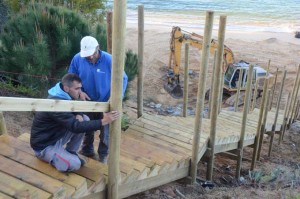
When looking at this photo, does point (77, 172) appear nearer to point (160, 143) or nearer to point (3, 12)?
point (160, 143)

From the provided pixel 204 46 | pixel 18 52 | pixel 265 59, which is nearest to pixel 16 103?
pixel 204 46

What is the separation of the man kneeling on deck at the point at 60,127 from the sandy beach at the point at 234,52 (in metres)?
10.7

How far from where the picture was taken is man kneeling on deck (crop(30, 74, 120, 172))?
344 centimetres

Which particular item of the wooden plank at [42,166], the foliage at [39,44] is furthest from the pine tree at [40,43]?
the wooden plank at [42,166]

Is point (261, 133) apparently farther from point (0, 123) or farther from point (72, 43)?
point (0, 123)

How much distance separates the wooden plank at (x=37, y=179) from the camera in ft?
10.5

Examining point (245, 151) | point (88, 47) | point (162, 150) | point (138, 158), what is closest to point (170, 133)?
point (162, 150)

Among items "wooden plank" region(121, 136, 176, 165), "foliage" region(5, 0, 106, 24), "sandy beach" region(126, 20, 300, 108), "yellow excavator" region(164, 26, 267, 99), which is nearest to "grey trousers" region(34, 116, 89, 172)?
"wooden plank" region(121, 136, 176, 165)

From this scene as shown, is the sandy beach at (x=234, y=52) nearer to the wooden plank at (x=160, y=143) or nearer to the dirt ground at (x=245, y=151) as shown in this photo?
the dirt ground at (x=245, y=151)

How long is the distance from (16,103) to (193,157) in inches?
130

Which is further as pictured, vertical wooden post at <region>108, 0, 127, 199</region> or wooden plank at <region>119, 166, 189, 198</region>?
wooden plank at <region>119, 166, 189, 198</region>

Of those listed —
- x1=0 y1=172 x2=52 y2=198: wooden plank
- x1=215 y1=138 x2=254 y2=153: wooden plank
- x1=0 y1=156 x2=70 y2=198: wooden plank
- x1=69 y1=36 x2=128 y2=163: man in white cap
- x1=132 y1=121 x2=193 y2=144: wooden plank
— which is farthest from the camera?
x1=215 y1=138 x2=254 y2=153: wooden plank

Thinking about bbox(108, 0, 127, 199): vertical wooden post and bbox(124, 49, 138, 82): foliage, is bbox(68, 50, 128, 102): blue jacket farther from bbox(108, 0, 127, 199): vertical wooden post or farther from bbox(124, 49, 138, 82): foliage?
bbox(124, 49, 138, 82): foliage

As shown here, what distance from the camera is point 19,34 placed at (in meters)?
7.66
